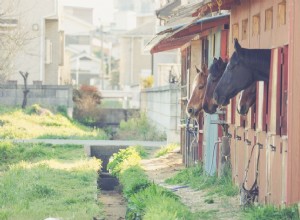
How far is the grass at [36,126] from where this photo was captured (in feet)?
113

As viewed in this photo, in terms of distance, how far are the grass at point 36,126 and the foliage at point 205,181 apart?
1151cm

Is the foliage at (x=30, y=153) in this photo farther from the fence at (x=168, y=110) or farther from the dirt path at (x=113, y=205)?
the dirt path at (x=113, y=205)

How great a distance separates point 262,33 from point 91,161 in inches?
418

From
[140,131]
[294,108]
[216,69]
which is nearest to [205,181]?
[216,69]

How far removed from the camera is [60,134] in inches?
1409

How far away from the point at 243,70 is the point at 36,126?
77.8 feet

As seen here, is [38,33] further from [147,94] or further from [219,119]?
[219,119]

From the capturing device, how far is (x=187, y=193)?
19766mm

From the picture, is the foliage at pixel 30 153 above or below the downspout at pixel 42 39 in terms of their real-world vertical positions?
below

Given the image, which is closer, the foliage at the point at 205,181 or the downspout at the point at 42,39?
the foliage at the point at 205,181

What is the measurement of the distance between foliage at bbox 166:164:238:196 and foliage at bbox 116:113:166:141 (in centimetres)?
1261

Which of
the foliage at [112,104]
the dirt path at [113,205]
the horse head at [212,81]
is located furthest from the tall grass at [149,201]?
the foliage at [112,104]

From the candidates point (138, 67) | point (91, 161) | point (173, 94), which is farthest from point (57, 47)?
point (91, 161)

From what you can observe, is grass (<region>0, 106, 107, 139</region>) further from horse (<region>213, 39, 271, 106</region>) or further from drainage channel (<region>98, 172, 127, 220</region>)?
horse (<region>213, 39, 271, 106</region>)
